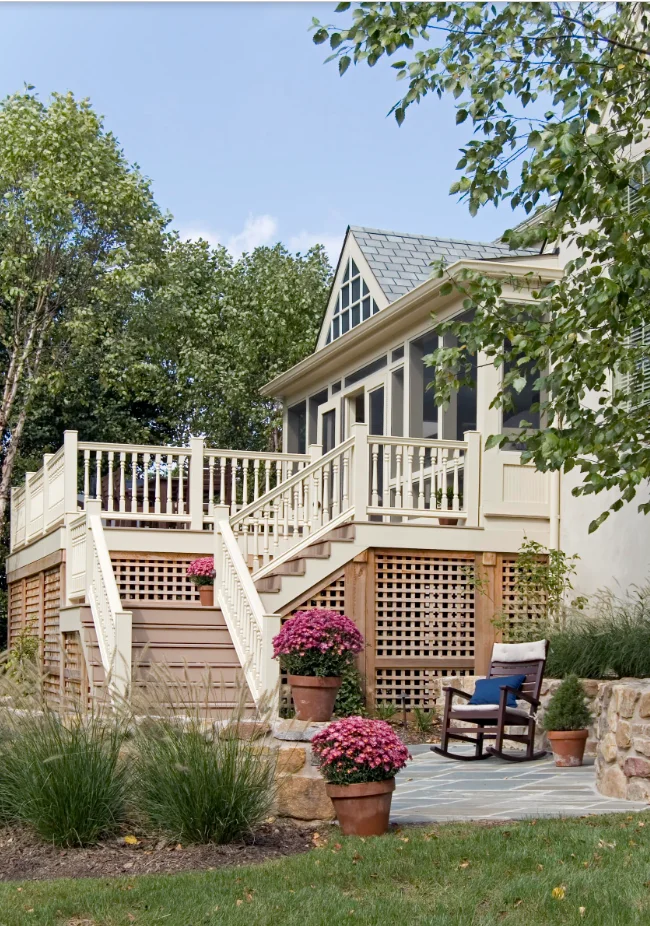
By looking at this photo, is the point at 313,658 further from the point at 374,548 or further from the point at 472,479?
the point at 472,479

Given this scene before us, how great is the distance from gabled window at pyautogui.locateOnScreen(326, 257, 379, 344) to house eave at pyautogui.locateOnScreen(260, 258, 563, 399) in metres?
0.72

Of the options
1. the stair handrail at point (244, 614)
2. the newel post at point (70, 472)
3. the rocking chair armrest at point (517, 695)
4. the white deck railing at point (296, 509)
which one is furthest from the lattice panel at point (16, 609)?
the rocking chair armrest at point (517, 695)

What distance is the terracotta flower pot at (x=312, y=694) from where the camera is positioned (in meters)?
10.7

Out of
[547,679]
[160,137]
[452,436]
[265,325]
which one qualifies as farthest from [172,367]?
[547,679]

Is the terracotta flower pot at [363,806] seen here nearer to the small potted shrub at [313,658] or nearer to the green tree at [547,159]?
the green tree at [547,159]

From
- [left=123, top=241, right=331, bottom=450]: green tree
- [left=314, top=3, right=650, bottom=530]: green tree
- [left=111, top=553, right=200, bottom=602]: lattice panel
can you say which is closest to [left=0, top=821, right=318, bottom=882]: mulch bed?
[left=314, top=3, right=650, bottom=530]: green tree

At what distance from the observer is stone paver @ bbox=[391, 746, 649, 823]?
7.01 m

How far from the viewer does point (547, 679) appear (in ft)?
34.2

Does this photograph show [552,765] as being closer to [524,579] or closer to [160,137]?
[524,579]

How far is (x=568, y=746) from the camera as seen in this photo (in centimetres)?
933

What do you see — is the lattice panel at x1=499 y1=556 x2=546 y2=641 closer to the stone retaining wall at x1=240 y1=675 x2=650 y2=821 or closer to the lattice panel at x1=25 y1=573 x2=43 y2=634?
the stone retaining wall at x1=240 y1=675 x2=650 y2=821

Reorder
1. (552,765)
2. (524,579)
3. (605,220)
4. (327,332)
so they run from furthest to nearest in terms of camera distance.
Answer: (327,332)
(524,579)
(552,765)
(605,220)

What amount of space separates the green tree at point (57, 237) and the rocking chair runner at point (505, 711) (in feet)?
35.1

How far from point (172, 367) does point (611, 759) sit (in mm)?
17677
